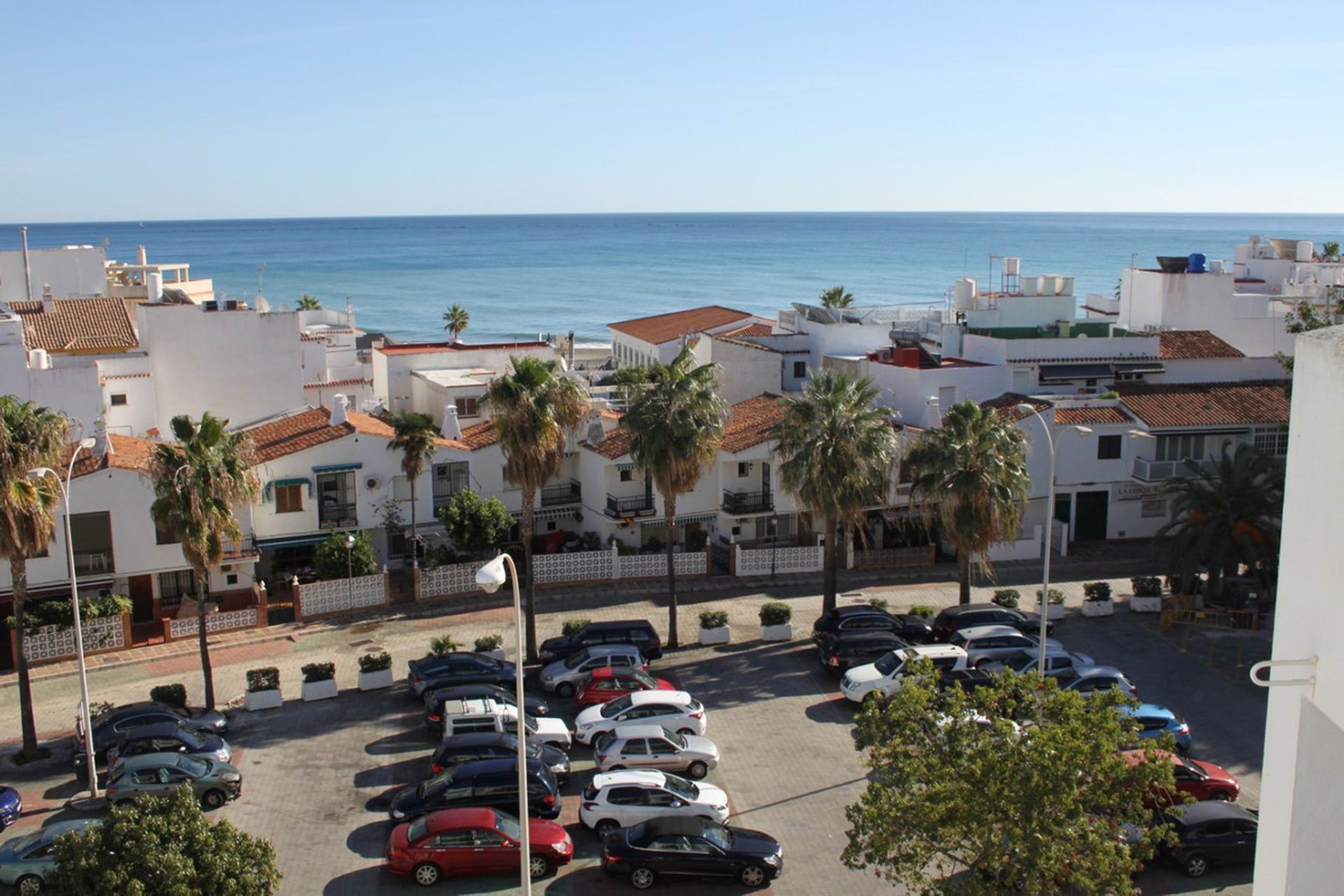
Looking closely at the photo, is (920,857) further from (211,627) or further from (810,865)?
(211,627)

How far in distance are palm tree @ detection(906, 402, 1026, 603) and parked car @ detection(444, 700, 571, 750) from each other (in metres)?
13.0

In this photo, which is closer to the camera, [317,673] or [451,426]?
[317,673]

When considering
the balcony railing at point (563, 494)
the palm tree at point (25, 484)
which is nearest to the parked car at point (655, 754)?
the palm tree at point (25, 484)

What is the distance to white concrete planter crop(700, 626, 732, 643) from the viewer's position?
114 ft

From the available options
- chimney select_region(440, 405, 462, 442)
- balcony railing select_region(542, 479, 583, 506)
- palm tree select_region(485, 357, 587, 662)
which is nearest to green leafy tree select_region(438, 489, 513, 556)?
chimney select_region(440, 405, 462, 442)

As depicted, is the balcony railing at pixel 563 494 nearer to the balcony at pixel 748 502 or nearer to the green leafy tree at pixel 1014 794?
the balcony at pixel 748 502

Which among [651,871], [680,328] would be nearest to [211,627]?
[651,871]

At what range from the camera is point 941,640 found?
112 feet

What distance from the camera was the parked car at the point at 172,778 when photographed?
23.8 meters

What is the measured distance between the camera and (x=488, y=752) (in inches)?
A: 979

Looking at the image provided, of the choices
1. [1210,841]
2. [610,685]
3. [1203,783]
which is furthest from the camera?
[610,685]

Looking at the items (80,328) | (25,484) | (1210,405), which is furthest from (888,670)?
(80,328)

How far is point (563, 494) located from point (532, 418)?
12.1m

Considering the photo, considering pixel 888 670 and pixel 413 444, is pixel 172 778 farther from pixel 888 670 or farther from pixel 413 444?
pixel 413 444
